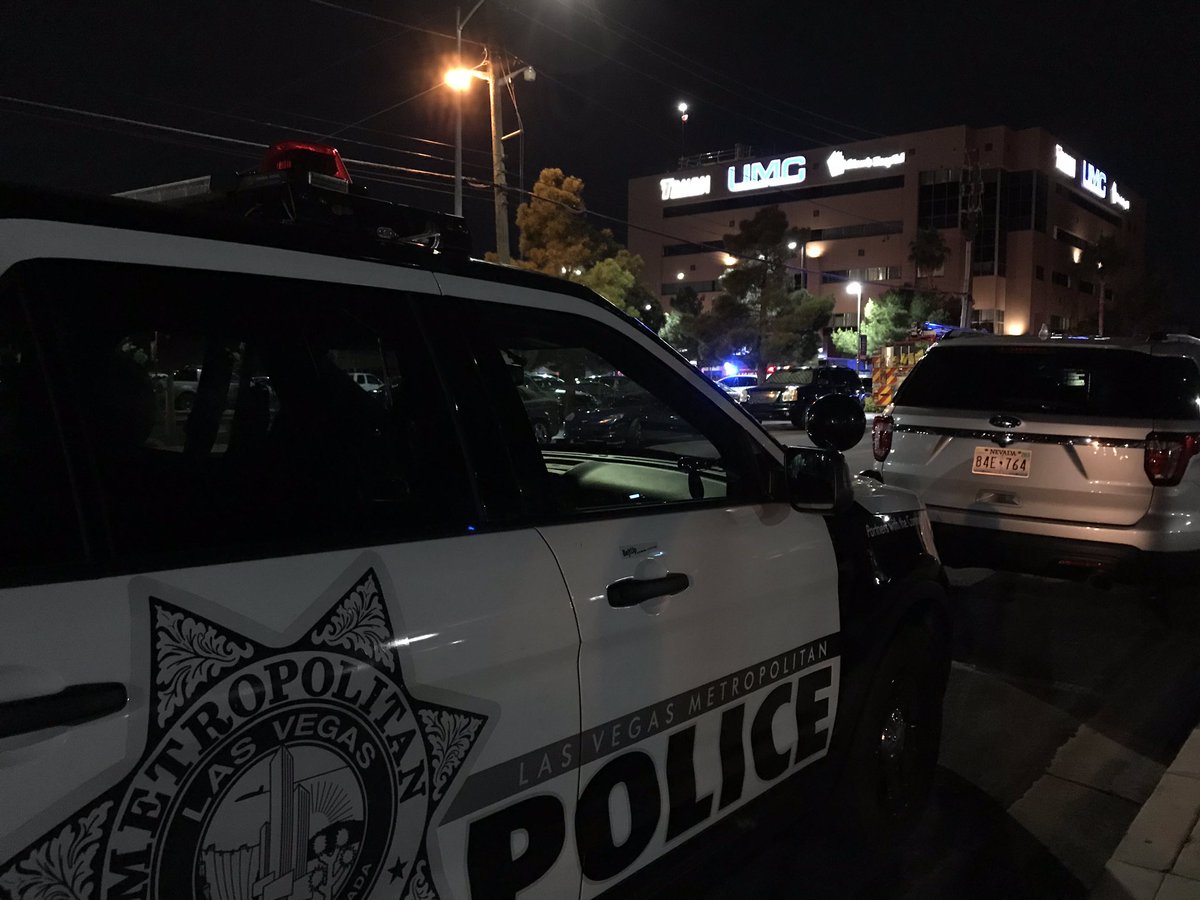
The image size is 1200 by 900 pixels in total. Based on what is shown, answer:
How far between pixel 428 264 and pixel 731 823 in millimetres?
1625

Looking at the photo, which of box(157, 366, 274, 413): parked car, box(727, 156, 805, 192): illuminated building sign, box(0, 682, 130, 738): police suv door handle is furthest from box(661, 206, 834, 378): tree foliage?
box(0, 682, 130, 738): police suv door handle

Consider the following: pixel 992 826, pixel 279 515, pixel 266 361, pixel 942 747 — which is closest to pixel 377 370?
pixel 266 361

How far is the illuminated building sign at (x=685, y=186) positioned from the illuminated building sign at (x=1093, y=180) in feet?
93.6

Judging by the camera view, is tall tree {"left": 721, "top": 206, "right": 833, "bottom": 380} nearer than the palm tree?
Yes

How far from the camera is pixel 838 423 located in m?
2.99

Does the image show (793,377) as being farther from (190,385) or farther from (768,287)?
(190,385)

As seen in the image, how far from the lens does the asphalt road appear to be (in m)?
3.27

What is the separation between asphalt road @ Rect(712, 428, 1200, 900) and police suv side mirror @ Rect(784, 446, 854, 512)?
1084mm

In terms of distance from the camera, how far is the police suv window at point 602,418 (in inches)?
83.2

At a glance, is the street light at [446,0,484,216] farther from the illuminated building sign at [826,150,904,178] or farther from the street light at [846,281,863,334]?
the illuminated building sign at [826,150,904,178]

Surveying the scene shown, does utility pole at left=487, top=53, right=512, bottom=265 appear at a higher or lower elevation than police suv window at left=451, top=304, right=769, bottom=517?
higher

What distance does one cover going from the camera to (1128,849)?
3326 mm

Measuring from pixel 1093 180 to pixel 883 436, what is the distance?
80.9 m

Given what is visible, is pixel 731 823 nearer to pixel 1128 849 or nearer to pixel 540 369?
pixel 540 369
